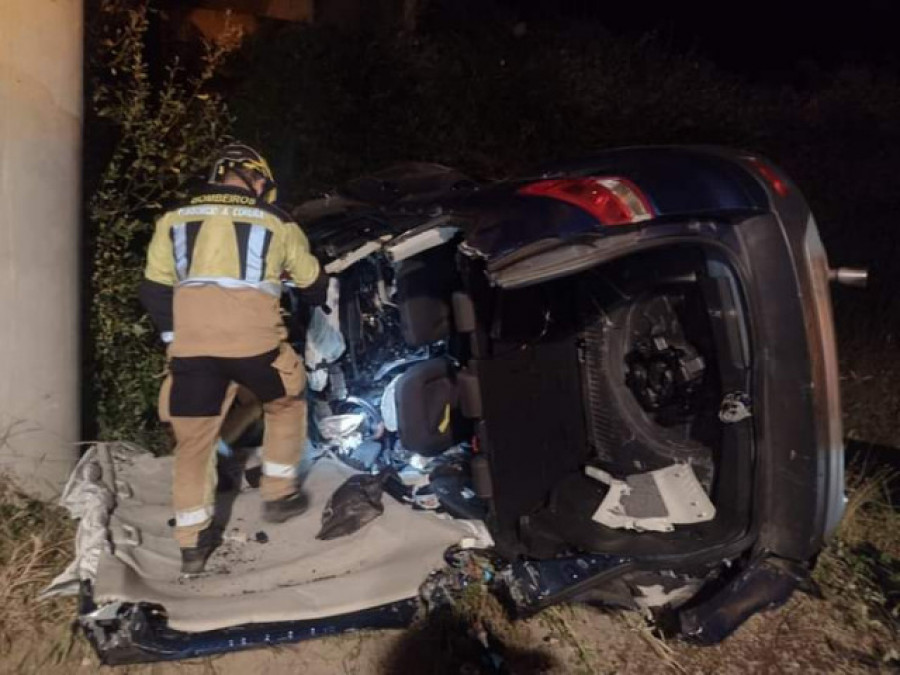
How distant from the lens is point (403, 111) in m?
7.40

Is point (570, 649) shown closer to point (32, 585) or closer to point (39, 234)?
point (32, 585)

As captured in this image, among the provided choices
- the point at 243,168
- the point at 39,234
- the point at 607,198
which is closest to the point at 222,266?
the point at 243,168

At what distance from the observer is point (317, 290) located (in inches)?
143

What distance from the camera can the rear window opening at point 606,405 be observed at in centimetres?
310

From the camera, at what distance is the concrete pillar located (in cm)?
329

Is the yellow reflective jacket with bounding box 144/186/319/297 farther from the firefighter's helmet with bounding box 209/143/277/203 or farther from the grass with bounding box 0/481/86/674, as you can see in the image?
the grass with bounding box 0/481/86/674

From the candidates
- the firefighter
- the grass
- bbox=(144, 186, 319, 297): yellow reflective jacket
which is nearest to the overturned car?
the grass

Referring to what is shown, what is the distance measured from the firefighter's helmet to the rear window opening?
3.55 feet

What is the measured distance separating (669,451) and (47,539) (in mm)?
2523

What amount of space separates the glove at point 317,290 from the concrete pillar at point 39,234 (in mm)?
1015

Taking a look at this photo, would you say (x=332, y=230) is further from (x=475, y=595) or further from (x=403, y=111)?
(x=403, y=111)

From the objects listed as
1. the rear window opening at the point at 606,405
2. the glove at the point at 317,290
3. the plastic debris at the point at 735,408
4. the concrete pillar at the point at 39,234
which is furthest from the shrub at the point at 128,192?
the plastic debris at the point at 735,408

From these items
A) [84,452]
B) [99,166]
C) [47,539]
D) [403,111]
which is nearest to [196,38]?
[403,111]

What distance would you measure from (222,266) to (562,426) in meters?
1.55
